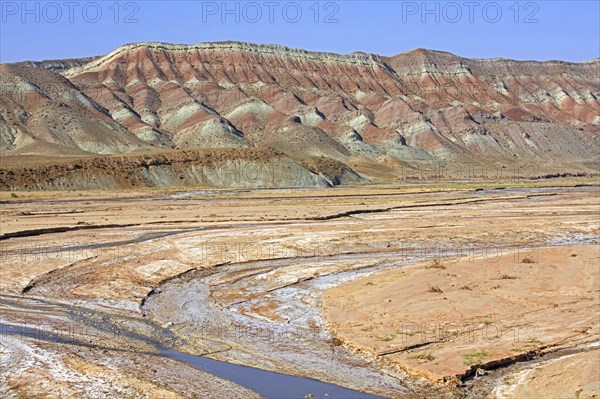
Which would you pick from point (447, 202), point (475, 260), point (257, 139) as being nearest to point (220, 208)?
point (447, 202)

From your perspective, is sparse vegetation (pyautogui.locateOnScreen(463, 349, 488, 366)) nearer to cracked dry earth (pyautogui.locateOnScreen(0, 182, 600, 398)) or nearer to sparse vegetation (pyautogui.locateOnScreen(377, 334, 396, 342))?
cracked dry earth (pyautogui.locateOnScreen(0, 182, 600, 398))

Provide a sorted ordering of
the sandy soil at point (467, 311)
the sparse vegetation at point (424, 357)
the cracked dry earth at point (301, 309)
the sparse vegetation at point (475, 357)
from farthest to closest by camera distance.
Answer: the sandy soil at point (467, 311) < the sparse vegetation at point (424, 357) < the sparse vegetation at point (475, 357) < the cracked dry earth at point (301, 309)

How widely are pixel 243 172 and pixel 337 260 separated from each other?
7682 cm

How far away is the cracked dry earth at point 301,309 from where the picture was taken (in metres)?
15.4

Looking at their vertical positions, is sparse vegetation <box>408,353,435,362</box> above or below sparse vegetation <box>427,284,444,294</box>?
below

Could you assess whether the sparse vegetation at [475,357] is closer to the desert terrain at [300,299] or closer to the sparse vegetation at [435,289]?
the desert terrain at [300,299]

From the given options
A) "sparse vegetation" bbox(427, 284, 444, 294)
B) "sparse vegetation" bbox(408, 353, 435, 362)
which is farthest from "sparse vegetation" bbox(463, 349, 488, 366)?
"sparse vegetation" bbox(427, 284, 444, 294)

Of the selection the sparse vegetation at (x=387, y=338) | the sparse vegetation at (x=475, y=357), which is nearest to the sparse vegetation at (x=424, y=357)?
the sparse vegetation at (x=475, y=357)

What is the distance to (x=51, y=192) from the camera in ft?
294

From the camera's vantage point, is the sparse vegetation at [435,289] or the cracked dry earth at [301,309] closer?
the cracked dry earth at [301,309]

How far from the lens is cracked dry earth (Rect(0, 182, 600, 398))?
1538cm

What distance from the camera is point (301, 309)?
75.6 ft

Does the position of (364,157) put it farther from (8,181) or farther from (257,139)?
(8,181)

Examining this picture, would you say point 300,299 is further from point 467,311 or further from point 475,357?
point 475,357
